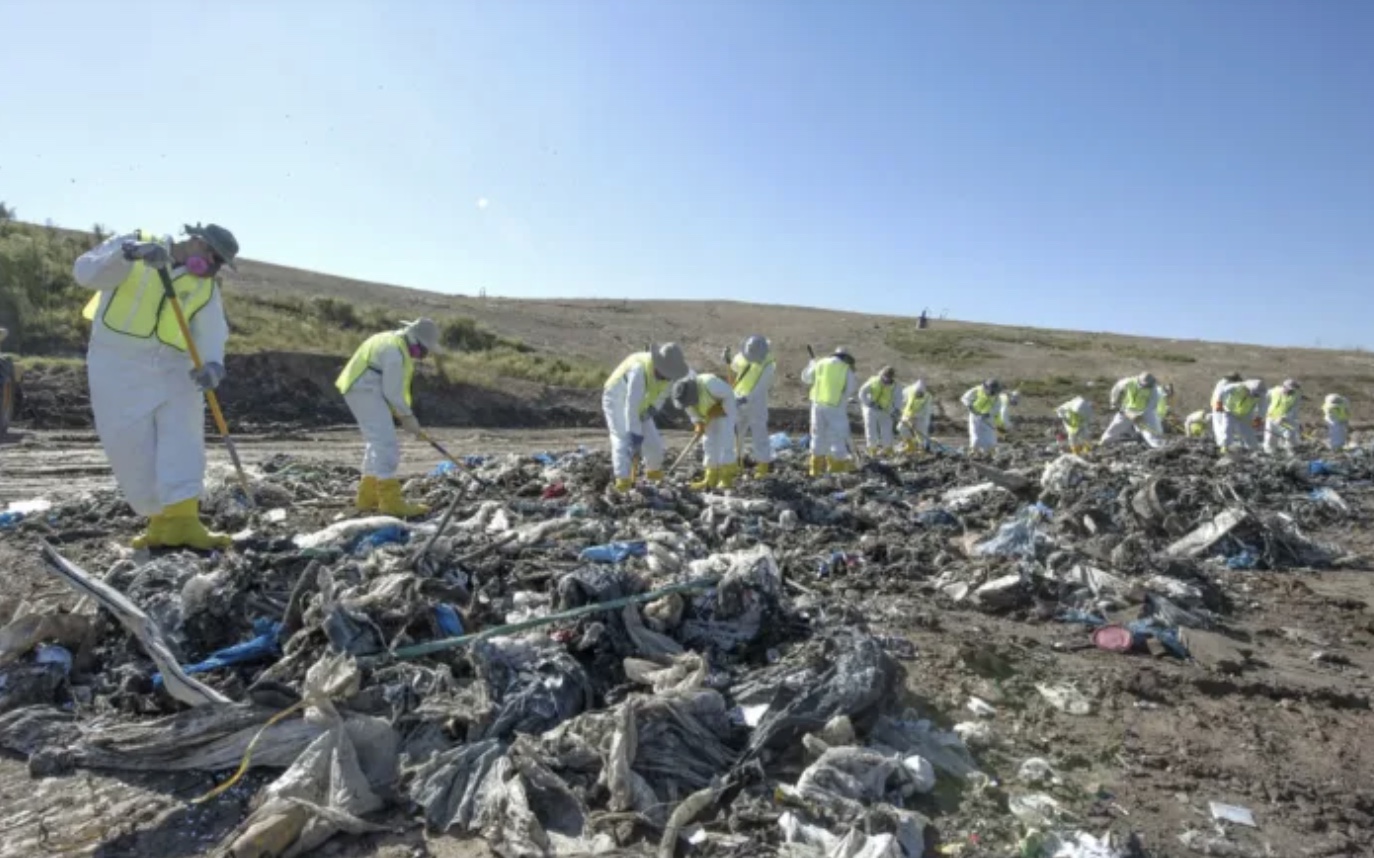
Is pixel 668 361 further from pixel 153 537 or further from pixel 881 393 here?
pixel 881 393

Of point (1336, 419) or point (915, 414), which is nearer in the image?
point (915, 414)

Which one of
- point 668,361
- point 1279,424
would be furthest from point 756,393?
point 1279,424

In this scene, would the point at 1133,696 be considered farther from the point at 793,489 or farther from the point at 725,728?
the point at 793,489

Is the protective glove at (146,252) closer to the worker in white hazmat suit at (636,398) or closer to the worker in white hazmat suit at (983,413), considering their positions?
the worker in white hazmat suit at (636,398)

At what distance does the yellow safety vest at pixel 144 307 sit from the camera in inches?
213

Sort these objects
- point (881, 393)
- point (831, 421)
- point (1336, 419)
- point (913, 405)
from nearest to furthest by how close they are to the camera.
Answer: point (831, 421) < point (881, 393) < point (913, 405) < point (1336, 419)

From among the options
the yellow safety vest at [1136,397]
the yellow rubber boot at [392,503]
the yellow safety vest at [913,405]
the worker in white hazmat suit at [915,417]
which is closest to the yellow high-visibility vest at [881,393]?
the worker in white hazmat suit at [915,417]

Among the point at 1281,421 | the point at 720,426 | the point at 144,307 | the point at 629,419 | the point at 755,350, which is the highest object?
the point at 144,307

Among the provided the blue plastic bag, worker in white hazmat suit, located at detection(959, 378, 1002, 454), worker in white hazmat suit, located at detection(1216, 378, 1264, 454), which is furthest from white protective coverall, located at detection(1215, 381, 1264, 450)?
the blue plastic bag

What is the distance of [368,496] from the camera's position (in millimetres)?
7820

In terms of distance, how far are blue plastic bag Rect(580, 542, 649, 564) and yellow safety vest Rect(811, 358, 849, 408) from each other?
276 inches

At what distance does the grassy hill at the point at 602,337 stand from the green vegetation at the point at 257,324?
0.05 meters

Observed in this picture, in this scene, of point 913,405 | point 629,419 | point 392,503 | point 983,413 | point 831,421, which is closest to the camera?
point 392,503

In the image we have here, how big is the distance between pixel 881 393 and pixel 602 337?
23143mm
